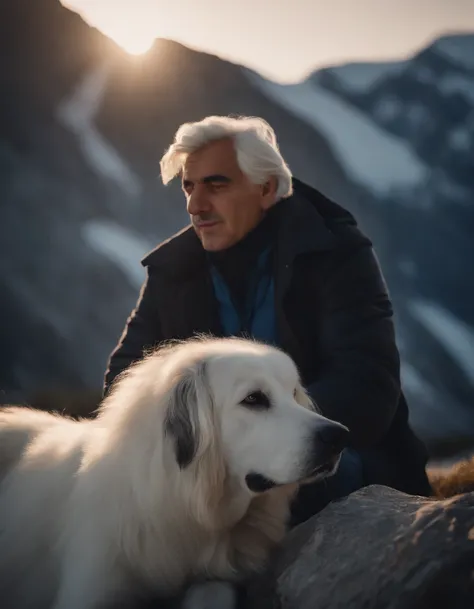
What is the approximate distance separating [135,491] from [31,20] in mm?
11539

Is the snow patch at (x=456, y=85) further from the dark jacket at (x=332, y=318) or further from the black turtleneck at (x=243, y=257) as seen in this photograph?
the black turtleneck at (x=243, y=257)

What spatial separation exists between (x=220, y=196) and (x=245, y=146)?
1.03 ft

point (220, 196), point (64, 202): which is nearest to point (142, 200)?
point (64, 202)

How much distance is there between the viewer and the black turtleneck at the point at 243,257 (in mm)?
4129

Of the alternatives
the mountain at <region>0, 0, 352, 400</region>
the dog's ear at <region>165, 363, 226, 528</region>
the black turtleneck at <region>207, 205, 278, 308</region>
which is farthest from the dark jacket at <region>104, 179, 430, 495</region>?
the mountain at <region>0, 0, 352, 400</region>

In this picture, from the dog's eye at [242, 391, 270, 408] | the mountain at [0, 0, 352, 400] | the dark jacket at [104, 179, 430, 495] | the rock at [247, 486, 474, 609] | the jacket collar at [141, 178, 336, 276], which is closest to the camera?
the rock at [247, 486, 474, 609]

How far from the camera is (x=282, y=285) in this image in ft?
12.6

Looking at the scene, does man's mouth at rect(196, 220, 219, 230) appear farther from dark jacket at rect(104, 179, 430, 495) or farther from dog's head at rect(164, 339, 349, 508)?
dog's head at rect(164, 339, 349, 508)

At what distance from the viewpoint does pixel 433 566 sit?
199 cm

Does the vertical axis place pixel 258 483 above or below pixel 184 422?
below

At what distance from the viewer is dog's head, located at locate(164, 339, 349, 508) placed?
256cm

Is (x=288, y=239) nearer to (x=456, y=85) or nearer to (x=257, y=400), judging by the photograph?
(x=257, y=400)

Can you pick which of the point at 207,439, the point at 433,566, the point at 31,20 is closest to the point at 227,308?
the point at 207,439

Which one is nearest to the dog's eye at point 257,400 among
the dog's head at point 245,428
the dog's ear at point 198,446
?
the dog's head at point 245,428
